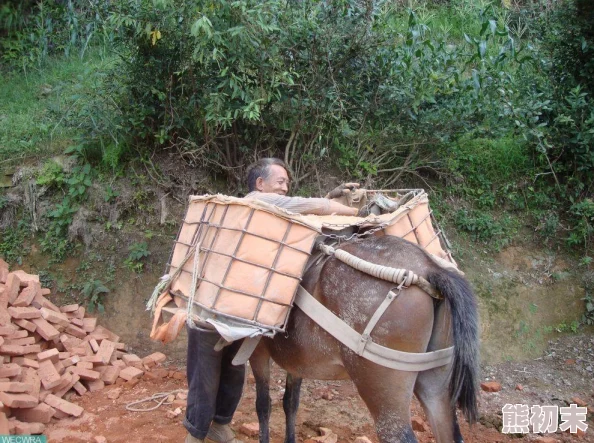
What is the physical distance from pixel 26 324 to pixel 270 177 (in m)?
2.82

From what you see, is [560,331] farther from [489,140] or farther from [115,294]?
[115,294]

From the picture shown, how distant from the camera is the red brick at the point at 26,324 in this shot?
4781mm

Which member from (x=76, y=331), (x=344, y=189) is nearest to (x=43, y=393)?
(x=76, y=331)

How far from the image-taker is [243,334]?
2797mm

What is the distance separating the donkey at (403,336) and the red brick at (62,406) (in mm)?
2494

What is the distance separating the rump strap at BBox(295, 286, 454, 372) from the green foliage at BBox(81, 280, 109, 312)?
3531mm

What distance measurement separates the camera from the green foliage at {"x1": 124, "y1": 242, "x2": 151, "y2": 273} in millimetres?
5703

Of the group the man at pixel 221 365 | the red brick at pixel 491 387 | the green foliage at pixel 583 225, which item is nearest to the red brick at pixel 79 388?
the man at pixel 221 365

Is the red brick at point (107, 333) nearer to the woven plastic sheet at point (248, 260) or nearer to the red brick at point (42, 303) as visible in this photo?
the red brick at point (42, 303)

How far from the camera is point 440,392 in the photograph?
2.71 meters

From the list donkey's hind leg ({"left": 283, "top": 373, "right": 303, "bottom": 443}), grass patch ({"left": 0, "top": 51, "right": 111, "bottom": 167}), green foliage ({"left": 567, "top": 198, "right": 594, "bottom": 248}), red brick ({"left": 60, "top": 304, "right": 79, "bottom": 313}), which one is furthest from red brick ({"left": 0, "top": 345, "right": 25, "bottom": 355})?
green foliage ({"left": 567, "top": 198, "right": 594, "bottom": 248})

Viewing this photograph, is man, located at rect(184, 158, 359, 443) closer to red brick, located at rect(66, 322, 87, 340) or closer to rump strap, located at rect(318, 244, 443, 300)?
rump strap, located at rect(318, 244, 443, 300)

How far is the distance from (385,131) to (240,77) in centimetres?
168

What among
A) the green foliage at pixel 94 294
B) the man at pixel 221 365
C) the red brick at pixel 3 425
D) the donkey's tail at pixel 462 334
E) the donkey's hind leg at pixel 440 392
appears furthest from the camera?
the green foliage at pixel 94 294
